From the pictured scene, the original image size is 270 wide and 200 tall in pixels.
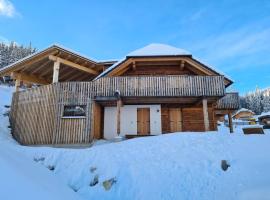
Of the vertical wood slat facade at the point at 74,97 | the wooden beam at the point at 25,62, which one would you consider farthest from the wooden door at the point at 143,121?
the wooden beam at the point at 25,62

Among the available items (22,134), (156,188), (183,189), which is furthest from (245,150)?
(22,134)

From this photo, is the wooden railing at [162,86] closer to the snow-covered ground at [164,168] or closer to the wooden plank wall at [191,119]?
the wooden plank wall at [191,119]

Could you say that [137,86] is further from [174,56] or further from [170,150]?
[170,150]

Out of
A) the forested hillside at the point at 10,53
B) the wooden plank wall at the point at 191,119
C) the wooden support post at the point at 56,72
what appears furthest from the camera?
the forested hillside at the point at 10,53

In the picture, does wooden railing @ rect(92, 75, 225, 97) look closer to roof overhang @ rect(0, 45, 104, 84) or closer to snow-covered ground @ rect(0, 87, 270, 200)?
roof overhang @ rect(0, 45, 104, 84)

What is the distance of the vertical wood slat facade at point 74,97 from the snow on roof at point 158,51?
2.11 meters

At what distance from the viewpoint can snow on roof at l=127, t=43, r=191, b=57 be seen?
17.8 metres

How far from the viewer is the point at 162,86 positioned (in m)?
16.5

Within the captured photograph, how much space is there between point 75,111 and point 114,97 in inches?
104

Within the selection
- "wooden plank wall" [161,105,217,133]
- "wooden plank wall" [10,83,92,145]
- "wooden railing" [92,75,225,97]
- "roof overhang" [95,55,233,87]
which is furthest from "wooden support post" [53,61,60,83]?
"wooden plank wall" [161,105,217,133]

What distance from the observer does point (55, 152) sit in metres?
11.7

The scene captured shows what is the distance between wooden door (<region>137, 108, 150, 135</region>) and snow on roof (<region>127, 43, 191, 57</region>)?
4129 mm

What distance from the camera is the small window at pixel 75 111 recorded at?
51.5 feet

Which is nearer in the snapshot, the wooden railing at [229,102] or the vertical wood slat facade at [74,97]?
the vertical wood slat facade at [74,97]
